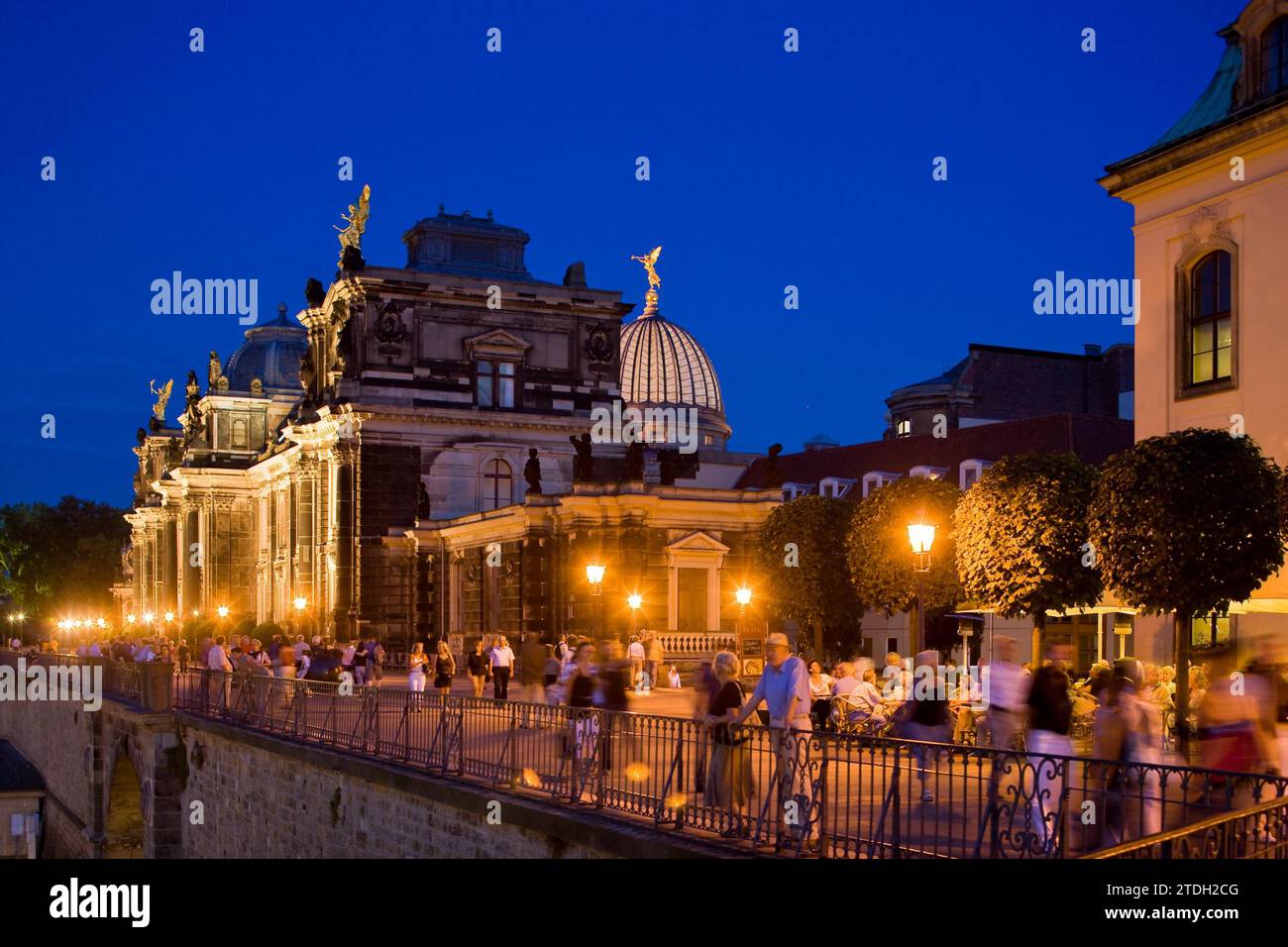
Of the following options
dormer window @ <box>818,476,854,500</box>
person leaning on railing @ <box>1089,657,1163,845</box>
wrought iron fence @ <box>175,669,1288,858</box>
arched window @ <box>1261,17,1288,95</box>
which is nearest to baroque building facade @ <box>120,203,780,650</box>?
dormer window @ <box>818,476,854,500</box>

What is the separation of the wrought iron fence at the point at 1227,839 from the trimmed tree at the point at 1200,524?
15.3m

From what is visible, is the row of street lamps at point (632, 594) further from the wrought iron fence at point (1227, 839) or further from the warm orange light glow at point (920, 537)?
the wrought iron fence at point (1227, 839)

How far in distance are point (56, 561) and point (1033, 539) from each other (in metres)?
118

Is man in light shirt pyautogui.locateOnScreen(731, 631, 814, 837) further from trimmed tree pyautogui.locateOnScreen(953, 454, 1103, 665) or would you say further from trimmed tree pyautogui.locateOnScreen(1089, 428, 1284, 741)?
trimmed tree pyautogui.locateOnScreen(953, 454, 1103, 665)

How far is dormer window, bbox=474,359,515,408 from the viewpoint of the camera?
60.5 meters

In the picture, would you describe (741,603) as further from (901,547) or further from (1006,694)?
(1006,694)

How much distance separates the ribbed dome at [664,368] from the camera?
101 meters

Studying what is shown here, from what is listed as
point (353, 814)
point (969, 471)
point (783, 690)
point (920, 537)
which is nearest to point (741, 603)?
point (969, 471)

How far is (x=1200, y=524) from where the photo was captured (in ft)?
79.0
